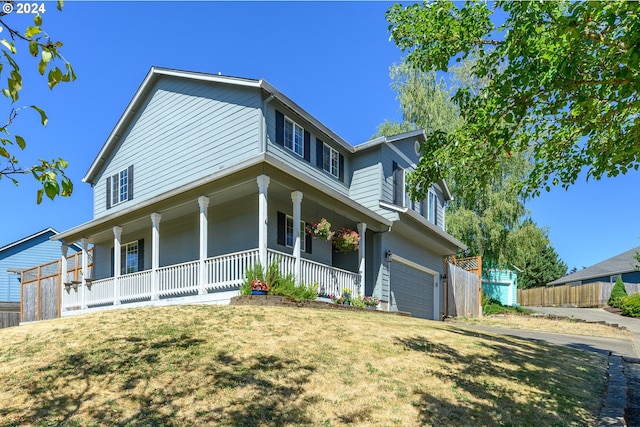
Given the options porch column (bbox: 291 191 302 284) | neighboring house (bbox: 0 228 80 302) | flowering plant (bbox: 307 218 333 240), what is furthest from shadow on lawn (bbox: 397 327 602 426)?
neighboring house (bbox: 0 228 80 302)

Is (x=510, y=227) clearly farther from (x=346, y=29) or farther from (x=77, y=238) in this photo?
(x=77, y=238)

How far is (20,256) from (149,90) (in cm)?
1771

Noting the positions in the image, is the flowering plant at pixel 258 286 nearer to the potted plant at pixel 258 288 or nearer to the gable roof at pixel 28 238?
the potted plant at pixel 258 288

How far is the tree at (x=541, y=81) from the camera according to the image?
528cm

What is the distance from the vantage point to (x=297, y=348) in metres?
7.04

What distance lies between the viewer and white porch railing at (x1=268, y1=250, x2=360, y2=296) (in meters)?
11.7

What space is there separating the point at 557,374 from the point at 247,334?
4.83 m

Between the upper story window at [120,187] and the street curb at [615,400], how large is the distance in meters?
16.2

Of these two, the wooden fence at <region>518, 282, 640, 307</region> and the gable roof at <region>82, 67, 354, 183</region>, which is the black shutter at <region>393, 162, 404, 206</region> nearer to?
the gable roof at <region>82, 67, 354, 183</region>

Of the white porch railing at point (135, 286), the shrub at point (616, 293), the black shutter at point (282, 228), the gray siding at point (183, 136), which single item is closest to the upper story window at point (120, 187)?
the gray siding at point (183, 136)

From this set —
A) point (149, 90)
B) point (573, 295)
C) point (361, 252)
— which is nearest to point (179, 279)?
point (361, 252)

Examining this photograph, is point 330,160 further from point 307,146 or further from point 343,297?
point 343,297

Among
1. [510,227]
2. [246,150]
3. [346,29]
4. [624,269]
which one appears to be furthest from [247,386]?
[624,269]

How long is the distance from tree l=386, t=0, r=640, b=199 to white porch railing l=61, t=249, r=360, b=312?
16.4 feet
